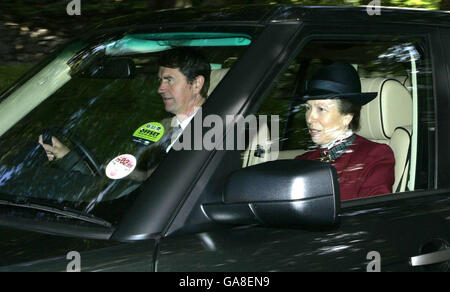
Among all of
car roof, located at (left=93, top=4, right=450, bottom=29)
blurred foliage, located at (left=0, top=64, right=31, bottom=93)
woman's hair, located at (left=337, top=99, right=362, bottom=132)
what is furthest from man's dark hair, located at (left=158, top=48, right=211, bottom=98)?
blurred foliage, located at (left=0, top=64, right=31, bottom=93)

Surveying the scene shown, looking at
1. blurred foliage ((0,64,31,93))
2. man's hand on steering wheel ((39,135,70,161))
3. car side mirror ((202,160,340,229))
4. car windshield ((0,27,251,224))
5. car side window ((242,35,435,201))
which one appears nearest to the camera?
car side mirror ((202,160,340,229))

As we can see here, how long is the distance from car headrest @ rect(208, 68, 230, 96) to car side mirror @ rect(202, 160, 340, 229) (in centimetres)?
38

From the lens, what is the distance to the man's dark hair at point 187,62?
267cm

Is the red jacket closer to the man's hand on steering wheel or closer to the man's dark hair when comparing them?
the man's dark hair

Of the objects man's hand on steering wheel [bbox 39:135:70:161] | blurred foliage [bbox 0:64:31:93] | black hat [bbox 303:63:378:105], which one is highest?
black hat [bbox 303:63:378:105]

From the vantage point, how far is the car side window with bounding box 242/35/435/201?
279 cm

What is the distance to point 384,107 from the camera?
3.16m

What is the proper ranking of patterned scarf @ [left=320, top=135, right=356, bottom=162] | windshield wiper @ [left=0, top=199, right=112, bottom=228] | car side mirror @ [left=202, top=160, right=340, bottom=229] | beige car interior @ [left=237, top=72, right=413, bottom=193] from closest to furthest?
car side mirror @ [left=202, top=160, right=340, bottom=229] < windshield wiper @ [left=0, top=199, right=112, bottom=228] < patterned scarf @ [left=320, top=135, right=356, bottom=162] < beige car interior @ [left=237, top=72, right=413, bottom=193]

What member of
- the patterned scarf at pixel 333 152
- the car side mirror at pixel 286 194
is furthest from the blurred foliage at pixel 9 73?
the car side mirror at pixel 286 194

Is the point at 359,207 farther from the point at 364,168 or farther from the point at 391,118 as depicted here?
the point at 391,118

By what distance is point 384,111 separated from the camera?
3164 mm

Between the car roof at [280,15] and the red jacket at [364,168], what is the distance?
476 millimetres
